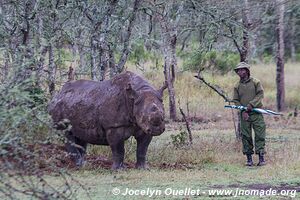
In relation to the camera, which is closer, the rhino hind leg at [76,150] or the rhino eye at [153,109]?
the rhino eye at [153,109]

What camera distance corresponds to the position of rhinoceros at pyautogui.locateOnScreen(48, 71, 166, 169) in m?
11.5

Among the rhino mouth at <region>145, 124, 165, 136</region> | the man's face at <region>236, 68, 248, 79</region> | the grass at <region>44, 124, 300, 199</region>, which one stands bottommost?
the grass at <region>44, 124, 300, 199</region>

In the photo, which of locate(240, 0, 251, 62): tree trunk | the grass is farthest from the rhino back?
locate(240, 0, 251, 62): tree trunk

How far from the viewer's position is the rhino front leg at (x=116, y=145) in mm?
11781

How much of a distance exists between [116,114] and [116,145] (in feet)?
1.65

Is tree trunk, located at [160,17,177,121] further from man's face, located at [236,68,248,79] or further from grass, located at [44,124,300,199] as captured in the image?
man's face, located at [236,68,248,79]

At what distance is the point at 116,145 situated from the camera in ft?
38.9

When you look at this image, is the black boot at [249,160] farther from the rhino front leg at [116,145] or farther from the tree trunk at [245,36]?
the tree trunk at [245,36]

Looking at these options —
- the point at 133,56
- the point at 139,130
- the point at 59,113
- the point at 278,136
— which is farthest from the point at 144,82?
the point at 133,56

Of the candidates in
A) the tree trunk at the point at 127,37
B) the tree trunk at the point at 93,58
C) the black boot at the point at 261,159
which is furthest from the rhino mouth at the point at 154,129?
the tree trunk at the point at 93,58

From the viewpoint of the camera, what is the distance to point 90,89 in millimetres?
12453

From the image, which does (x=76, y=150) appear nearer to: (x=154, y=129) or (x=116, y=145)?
(x=116, y=145)

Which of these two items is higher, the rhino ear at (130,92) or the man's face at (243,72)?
the man's face at (243,72)

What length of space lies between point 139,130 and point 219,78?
46.9 ft
